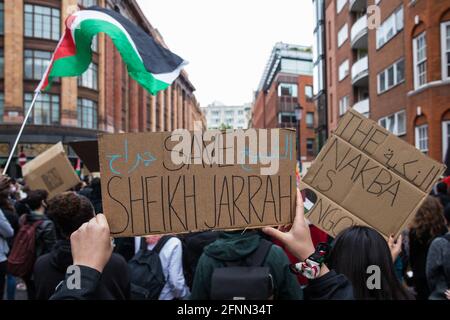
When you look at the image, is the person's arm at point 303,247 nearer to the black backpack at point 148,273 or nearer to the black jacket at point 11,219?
the black backpack at point 148,273

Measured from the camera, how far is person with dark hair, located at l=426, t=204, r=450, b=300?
11.9 ft

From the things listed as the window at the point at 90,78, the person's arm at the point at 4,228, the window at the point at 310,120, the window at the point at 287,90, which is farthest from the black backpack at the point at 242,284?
the window at the point at 287,90

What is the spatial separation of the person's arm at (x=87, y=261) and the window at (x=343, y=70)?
96.0 ft

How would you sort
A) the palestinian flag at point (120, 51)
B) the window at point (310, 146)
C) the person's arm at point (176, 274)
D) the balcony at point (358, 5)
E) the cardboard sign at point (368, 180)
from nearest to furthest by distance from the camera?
1. the cardboard sign at point (368, 180)
2. the person's arm at point (176, 274)
3. the palestinian flag at point (120, 51)
4. the balcony at point (358, 5)
5. the window at point (310, 146)

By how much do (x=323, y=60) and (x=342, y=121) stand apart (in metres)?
34.4

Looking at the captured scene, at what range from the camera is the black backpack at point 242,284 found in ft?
6.71

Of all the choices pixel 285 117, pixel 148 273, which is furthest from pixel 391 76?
pixel 285 117

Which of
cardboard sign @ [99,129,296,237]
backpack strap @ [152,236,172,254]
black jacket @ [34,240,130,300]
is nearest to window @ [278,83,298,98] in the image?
backpack strap @ [152,236,172,254]

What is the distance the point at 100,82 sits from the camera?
124 feet

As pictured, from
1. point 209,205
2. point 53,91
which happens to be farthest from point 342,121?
point 53,91

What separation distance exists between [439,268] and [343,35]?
28.4 metres

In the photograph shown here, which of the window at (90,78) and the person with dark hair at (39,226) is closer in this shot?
the person with dark hair at (39,226)

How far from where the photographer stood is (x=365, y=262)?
92.9 inches

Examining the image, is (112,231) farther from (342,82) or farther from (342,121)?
(342,82)
